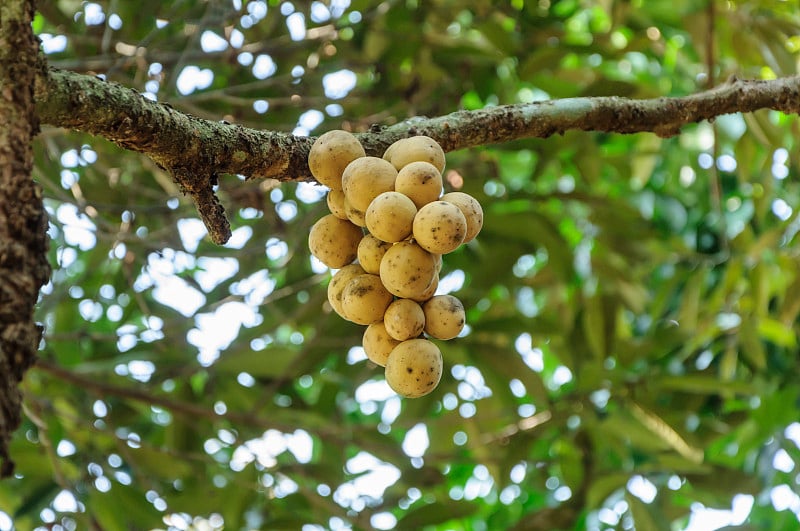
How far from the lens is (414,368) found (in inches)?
45.1

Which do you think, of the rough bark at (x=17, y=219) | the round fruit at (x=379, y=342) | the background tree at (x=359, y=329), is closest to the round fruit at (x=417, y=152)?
the round fruit at (x=379, y=342)

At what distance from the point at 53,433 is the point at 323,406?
0.83 meters

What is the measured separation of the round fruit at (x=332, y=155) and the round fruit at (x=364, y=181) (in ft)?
0.09

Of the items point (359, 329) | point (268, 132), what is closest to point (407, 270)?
point (268, 132)

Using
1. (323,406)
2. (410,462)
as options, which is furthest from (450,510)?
(323,406)

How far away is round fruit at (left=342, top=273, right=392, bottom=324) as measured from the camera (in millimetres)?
1190

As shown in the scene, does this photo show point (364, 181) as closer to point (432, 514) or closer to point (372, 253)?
point (372, 253)

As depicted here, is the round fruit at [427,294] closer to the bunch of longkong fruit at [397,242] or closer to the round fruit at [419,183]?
the bunch of longkong fruit at [397,242]

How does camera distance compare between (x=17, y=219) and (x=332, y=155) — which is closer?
(x=17, y=219)

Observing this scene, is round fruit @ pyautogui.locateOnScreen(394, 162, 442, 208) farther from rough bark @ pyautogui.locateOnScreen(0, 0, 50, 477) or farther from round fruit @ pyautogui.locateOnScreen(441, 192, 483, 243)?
rough bark @ pyautogui.locateOnScreen(0, 0, 50, 477)

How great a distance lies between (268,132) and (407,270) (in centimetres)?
31

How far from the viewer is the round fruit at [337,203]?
4.13 feet

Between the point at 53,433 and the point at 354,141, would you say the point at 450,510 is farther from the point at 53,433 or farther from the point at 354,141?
the point at 354,141

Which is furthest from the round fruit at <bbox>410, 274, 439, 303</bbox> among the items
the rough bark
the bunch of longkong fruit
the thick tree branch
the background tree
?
the background tree
